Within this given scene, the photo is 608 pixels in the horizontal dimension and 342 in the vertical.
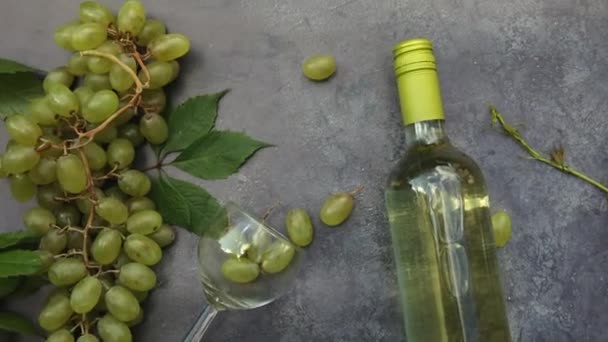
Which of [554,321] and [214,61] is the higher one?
[214,61]

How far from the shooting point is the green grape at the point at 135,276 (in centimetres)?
71

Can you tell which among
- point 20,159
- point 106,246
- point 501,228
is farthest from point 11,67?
point 501,228

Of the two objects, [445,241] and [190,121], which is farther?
[190,121]

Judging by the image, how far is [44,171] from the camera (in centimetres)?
69

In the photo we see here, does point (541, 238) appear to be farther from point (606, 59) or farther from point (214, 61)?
point (214, 61)

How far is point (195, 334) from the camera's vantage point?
2.40ft

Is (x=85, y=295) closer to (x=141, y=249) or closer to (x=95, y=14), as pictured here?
(x=141, y=249)

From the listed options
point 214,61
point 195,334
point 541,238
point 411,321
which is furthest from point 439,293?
point 214,61

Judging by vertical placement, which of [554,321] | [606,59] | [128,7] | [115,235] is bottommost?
[554,321]

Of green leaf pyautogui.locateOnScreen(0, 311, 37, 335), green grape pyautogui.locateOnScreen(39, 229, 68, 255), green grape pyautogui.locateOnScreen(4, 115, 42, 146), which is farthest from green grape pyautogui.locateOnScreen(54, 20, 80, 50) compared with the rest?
green leaf pyautogui.locateOnScreen(0, 311, 37, 335)

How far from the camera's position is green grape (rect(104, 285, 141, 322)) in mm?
692

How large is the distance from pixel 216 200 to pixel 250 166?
6 centimetres

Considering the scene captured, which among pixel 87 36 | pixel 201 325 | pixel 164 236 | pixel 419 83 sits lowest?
pixel 201 325

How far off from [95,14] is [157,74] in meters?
0.10
